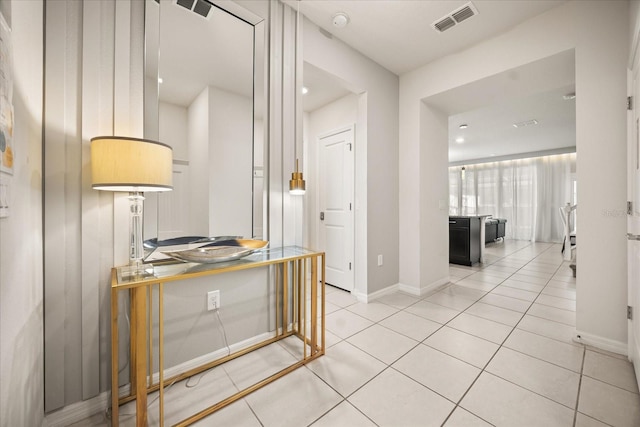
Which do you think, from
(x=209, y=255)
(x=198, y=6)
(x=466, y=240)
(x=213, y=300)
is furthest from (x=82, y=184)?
(x=466, y=240)

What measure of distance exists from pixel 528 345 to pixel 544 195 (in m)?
7.66

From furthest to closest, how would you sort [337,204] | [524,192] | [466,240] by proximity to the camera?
[524,192], [466,240], [337,204]

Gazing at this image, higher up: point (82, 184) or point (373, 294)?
point (82, 184)

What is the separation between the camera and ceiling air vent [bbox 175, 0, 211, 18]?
164 centimetres

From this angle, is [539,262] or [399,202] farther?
[539,262]

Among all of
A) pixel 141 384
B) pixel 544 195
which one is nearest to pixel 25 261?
pixel 141 384

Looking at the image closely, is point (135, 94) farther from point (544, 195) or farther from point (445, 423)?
point (544, 195)

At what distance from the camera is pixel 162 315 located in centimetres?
131

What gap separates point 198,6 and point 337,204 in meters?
2.38

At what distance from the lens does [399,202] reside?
3.25 meters

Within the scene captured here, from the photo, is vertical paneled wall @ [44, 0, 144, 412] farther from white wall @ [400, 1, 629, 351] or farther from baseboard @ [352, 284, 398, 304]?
white wall @ [400, 1, 629, 351]

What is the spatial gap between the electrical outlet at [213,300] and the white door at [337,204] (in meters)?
1.76

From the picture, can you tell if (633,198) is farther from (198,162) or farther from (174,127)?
(174,127)

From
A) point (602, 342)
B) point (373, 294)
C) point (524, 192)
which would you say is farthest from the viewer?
point (524, 192)
